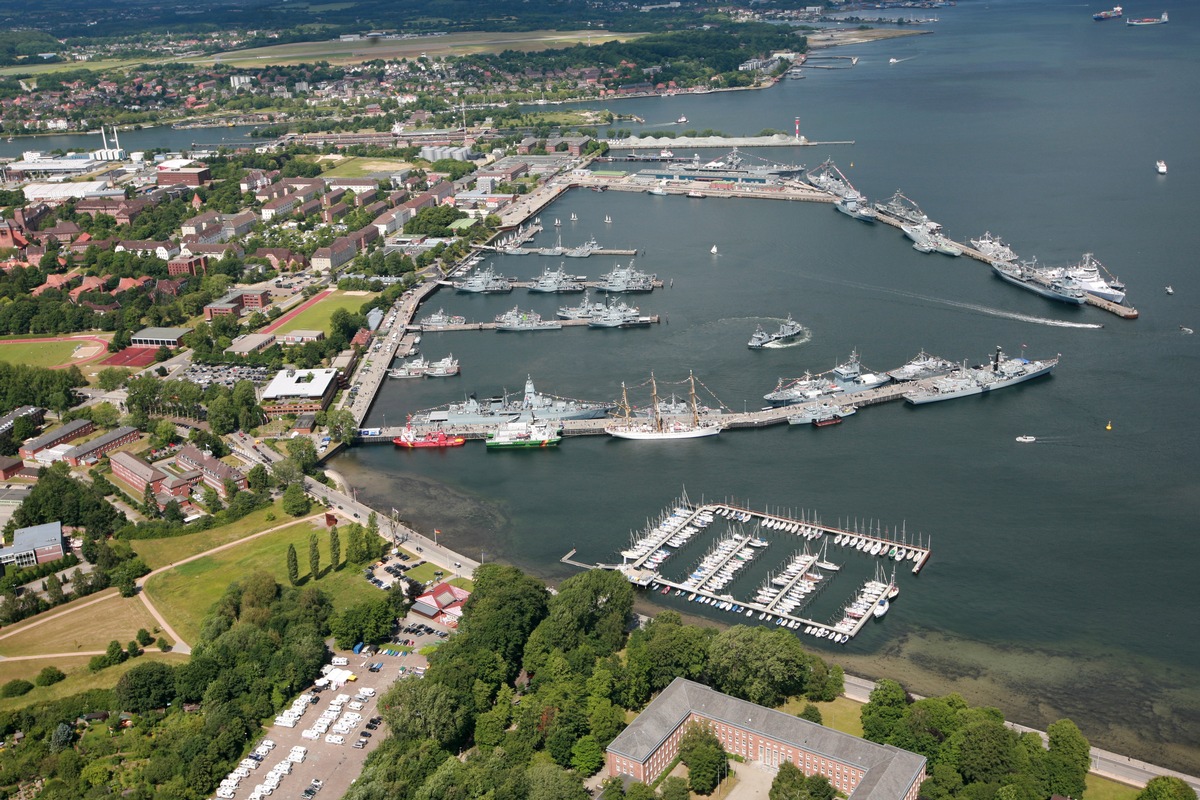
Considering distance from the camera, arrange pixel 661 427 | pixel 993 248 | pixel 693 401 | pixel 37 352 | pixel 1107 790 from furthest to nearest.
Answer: pixel 993 248, pixel 37 352, pixel 693 401, pixel 661 427, pixel 1107 790

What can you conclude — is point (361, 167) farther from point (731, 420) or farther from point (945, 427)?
point (945, 427)

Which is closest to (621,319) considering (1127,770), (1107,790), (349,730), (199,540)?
(199,540)

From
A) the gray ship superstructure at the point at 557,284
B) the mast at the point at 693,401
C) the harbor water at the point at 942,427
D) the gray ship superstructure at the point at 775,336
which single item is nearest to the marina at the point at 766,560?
the harbor water at the point at 942,427

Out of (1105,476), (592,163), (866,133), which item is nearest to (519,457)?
(1105,476)

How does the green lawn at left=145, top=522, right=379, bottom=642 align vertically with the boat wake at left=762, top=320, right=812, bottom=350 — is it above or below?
below

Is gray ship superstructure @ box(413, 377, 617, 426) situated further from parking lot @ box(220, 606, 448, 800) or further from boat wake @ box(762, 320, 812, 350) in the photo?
parking lot @ box(220, 606, 448, 800)

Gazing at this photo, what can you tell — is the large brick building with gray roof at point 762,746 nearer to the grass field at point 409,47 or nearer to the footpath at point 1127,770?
the footpath at point 1127,770

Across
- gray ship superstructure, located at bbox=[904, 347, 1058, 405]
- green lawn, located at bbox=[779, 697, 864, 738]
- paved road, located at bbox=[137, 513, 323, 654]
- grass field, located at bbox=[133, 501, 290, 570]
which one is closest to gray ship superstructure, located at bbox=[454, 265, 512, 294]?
gray ship superstructure, located at bbox=[904, 347, 1058, 405]
